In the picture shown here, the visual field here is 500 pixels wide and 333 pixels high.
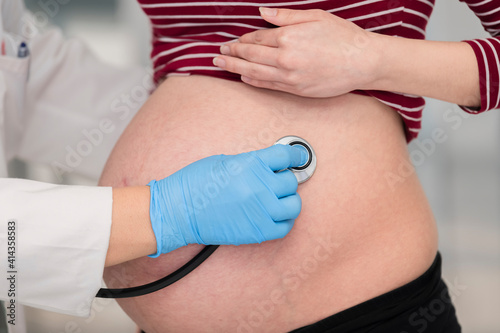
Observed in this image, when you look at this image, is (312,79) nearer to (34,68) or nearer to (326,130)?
(326,130)

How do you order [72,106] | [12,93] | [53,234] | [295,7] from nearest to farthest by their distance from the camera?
[53,234], [295,7], [12,93], [72,106]

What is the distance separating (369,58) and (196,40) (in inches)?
11.6

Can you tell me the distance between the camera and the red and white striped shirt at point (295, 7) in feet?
2.33

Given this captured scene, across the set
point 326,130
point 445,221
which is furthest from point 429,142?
point 326,130

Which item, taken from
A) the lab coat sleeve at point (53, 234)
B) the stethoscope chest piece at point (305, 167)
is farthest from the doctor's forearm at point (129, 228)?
the stethoscope chest piece at point (305, 167)

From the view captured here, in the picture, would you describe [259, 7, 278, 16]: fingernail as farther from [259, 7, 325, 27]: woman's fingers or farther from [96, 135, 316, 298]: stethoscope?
[96, 135, 316, 298]: stethoscope

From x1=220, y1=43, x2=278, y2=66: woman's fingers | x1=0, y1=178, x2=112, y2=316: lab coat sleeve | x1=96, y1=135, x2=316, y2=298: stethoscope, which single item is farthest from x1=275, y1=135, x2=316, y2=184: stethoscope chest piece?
x1=0, y1=178, x2=112, y2=316: lab coat sleeve

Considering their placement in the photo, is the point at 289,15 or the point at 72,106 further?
the point at 72,106

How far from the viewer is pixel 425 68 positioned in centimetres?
70

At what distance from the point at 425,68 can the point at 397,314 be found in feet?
1.21

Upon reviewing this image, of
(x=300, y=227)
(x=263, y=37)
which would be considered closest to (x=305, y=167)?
(x=300, y=227)

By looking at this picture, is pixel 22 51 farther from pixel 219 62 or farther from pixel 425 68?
pixel 425 68

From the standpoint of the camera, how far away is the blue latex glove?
2.12 feet

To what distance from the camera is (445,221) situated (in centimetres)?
179
